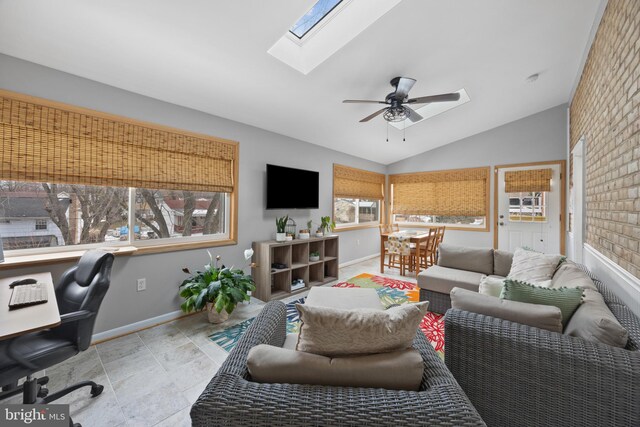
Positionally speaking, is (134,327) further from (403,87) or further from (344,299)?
(403,87)

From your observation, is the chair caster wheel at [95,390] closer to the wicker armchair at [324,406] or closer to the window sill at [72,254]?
the window sill at [72,254]

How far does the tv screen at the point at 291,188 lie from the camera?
3.65 m

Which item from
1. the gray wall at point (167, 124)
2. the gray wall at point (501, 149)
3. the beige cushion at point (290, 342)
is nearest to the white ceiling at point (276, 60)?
the gray wall at point (167, 124)

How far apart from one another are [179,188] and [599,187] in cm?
402

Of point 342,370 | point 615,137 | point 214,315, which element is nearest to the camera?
point 342,370

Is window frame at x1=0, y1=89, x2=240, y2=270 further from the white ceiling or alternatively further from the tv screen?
the tv screen

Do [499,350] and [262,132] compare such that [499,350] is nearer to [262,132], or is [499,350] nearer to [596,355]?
[596,355]

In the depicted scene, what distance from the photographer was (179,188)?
9.30ft

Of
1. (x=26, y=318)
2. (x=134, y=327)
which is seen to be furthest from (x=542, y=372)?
(x=134, y=327)

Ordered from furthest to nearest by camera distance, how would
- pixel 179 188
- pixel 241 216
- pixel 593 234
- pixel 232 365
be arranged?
pixel 241 216 → pixel 179 188 → pixel 593 234 → pixel 232 365

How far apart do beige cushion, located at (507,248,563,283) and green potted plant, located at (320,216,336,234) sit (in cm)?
258

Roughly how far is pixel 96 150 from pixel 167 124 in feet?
2.27

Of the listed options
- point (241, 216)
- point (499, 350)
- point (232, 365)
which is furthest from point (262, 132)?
point (499, 350)

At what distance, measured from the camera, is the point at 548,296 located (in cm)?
146
